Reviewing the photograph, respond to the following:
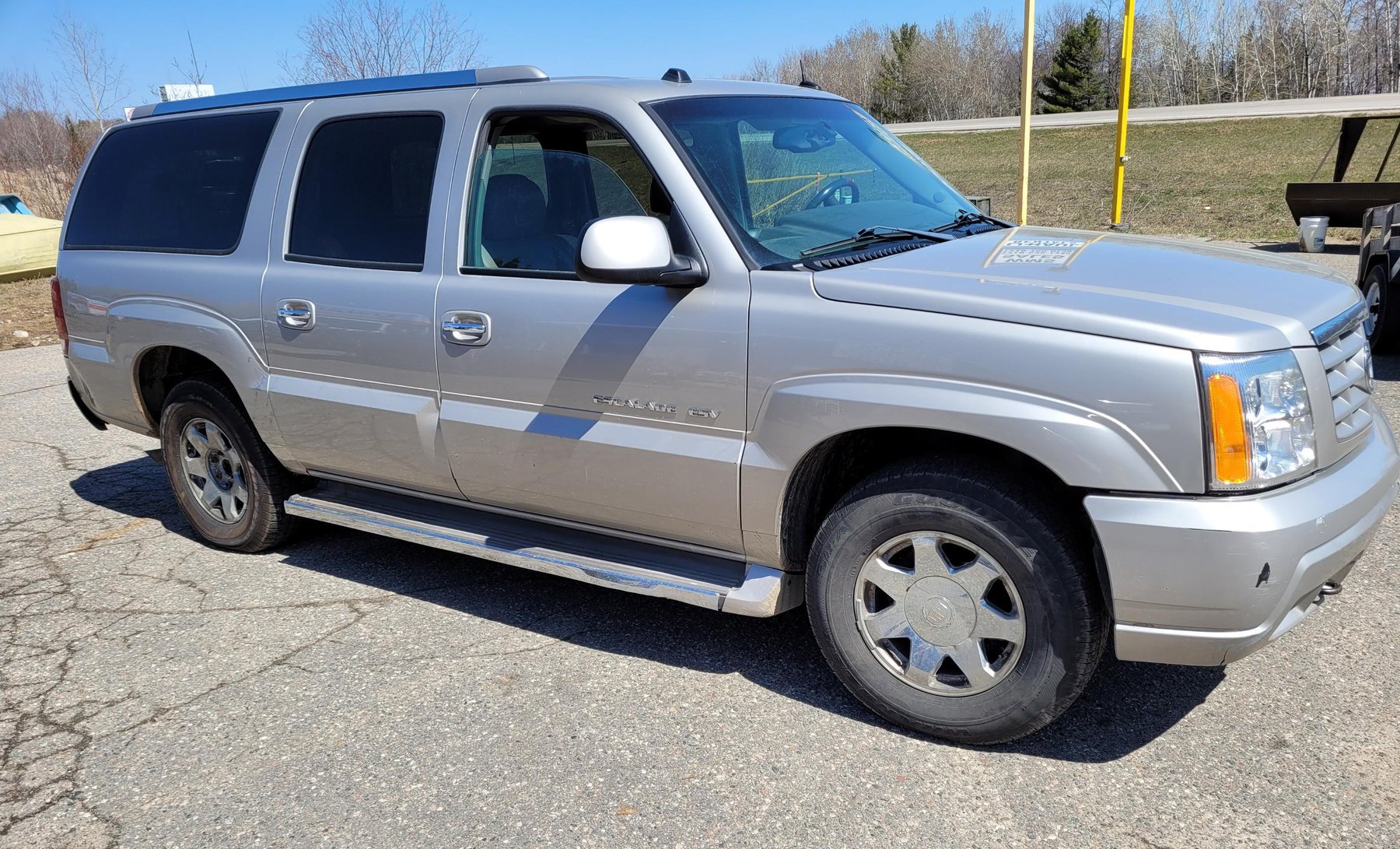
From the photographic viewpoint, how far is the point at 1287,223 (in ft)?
53.7

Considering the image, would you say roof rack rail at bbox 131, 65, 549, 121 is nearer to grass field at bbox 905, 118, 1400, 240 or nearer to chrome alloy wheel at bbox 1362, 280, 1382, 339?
chrome alloy wheel at bbox 1362, 280, 1382, 339

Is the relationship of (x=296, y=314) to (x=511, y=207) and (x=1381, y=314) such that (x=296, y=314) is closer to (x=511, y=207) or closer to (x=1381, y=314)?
(x=511, y=207)

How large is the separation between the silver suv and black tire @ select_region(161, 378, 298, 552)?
0.02m

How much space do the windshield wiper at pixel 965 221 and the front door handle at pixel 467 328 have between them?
5.25 feet

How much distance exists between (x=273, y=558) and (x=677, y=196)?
286 centimetres

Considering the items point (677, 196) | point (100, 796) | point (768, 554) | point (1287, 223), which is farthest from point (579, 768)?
point (1287, 223)

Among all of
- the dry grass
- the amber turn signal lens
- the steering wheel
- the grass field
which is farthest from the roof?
the grass field

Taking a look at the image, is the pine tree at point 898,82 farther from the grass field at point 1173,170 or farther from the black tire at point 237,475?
the black tire at point 237,475

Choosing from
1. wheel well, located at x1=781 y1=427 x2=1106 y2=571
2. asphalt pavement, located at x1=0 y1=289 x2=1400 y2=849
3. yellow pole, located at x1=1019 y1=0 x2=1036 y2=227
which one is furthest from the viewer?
yellow pole, located at x1=1019 y1=0 x2=1036 y2=227

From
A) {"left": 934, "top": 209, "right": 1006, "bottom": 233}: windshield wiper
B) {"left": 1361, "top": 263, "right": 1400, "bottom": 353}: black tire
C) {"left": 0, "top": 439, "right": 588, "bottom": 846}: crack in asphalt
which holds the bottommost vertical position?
{"left": 0, "top": 439, "right": 588, "bottom": 846}: crack in asphalt

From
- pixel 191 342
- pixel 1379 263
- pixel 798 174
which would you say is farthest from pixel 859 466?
pixel 1379 263

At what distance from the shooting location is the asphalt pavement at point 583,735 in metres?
2.97

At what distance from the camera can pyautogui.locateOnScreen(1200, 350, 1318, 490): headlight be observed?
Answer: 272cm

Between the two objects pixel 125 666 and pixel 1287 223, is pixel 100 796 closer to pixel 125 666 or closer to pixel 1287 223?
pixel 125 666
